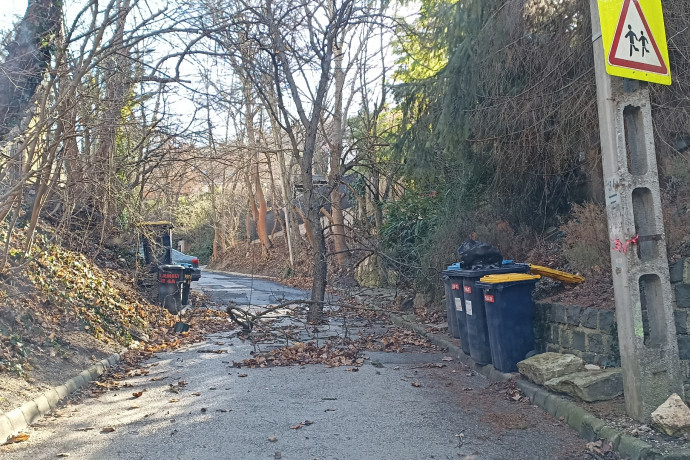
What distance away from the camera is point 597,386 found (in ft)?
21.3

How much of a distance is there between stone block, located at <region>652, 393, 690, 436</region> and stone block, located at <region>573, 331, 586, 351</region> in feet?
7.58

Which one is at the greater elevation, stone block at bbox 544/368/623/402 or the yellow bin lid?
the yellow bin lid

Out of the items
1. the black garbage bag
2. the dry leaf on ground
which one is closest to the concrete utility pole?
the black garbage bag

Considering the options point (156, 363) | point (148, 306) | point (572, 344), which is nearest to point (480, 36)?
point (572, 344)

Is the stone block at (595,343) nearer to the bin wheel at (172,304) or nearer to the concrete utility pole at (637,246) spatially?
the concrete utility pole at (637,246)

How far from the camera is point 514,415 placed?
22.3ft

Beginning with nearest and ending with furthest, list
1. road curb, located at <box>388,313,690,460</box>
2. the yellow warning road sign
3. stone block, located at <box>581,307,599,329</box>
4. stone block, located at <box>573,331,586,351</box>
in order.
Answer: road curb, located at <box>388,313,690,460</box>
the yellow warning road sign
stone block, located at <box>581,307,599,329</box>
stone block, located at <box>573,331,586,351</box>

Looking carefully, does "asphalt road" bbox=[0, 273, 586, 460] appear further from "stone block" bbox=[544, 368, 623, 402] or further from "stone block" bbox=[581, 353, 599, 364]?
"stone block" bbox=[581, 353, 599, 364]

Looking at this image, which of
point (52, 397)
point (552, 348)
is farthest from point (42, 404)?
point (552, 348)

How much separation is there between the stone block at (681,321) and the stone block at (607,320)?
741 mm

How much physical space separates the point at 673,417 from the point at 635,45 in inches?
129

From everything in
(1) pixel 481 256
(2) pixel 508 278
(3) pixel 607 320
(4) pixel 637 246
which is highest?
(4) pixel 637 246

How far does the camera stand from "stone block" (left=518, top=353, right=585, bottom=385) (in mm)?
7293

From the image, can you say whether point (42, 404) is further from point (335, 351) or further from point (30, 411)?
point (335, 351)
